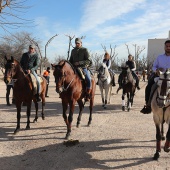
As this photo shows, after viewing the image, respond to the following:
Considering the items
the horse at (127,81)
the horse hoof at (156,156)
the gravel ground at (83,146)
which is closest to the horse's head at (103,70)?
the horse at (127,81)

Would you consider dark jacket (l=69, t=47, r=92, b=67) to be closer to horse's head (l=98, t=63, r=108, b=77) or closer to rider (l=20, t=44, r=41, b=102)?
rider (l=20, t=44, r=41, b=102)

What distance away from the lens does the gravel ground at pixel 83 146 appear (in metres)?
4.93

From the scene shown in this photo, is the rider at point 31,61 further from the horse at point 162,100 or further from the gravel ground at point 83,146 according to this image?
the horse at point 162,100

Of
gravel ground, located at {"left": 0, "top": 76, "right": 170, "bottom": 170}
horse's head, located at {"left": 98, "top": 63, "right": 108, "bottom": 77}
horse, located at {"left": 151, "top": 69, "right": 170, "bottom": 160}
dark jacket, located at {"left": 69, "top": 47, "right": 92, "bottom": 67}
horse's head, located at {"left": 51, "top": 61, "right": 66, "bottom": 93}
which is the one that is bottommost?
gravel ground, located at {"left": 0, "top": 76, "right": 170, "bottom": 170}

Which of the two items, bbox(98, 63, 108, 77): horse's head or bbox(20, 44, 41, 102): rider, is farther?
bbox(98, 63, 108, 77): horse's head

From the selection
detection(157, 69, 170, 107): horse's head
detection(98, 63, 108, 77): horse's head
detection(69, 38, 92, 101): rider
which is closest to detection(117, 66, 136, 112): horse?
detection(98, 63, 108, 77): horse's head

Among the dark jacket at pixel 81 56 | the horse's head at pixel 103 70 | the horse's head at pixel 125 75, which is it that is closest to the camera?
the dark jacket at pixel 81 56

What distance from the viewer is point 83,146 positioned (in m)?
6.05

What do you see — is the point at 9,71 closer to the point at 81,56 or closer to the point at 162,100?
the point at 81,56

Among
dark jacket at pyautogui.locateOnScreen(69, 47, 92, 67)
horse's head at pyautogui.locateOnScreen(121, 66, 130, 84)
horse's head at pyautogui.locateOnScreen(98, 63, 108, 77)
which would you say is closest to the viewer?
dark jacket at pyautogui.locateOnScreen(69, 47, 92, 67)

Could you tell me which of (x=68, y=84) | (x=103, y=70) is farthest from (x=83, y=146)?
(x=103, y=70)

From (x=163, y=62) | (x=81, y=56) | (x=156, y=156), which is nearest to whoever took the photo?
(x=156, y=156)

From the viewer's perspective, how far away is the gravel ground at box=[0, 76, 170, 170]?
4.93 metres

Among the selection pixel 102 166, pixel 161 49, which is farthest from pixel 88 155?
pixel 161 49
